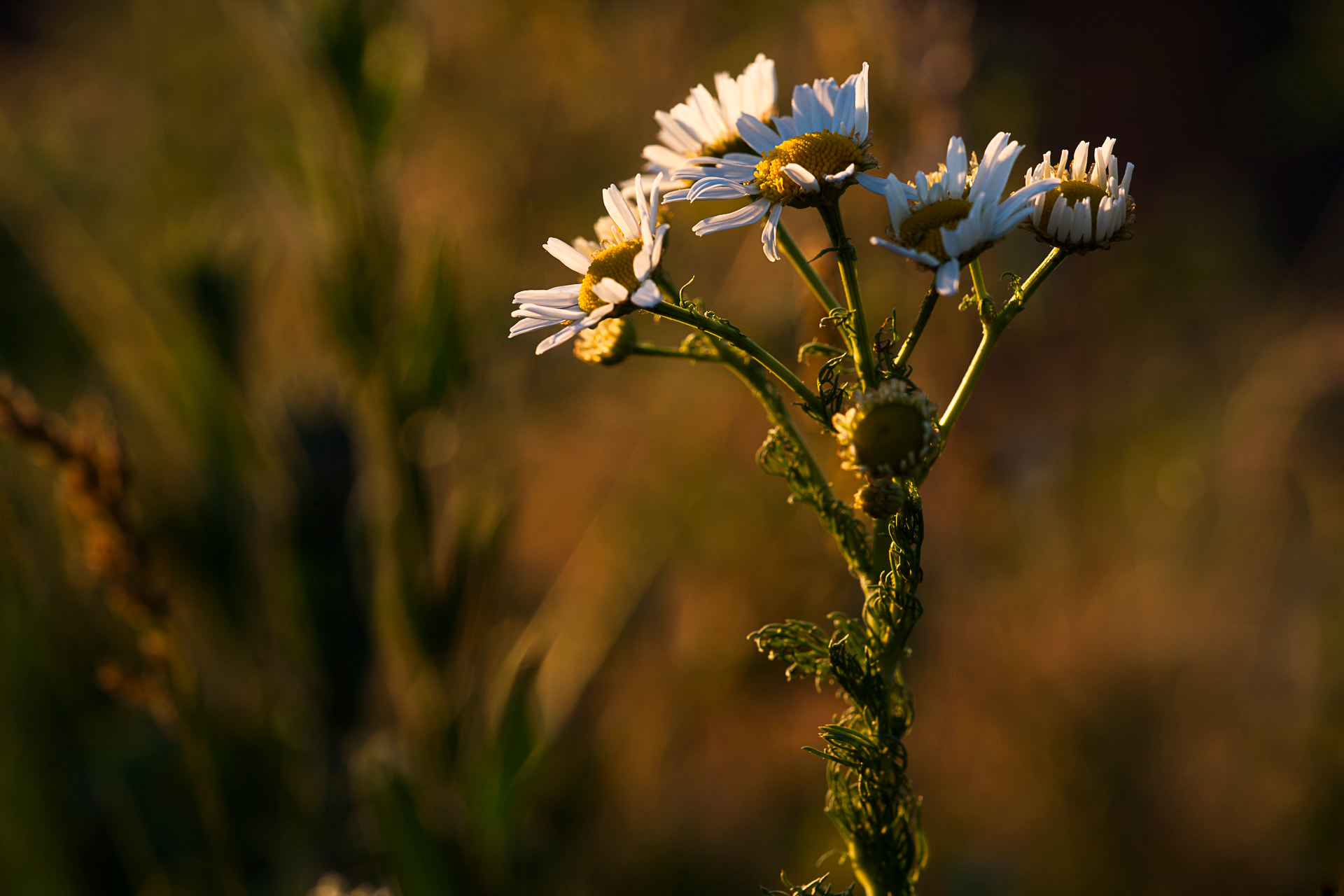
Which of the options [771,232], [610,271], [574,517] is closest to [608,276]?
[610,271]

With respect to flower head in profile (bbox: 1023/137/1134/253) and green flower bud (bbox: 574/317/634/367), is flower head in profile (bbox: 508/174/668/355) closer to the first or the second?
green flower bud (bbox: 574/317/634/367)

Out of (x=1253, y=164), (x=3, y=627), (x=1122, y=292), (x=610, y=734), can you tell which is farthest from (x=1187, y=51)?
(x=3, y=627)

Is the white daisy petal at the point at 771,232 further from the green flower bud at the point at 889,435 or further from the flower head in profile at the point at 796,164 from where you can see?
the green flower bud at the point at 889,435

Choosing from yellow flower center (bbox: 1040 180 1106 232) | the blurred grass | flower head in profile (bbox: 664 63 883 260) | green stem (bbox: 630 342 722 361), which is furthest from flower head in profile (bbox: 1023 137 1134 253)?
the blurred grass

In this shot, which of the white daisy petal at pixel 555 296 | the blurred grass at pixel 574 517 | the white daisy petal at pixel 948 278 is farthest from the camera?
the blurred grass at pixel 574 517

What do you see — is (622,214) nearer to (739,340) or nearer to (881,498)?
(739,340)

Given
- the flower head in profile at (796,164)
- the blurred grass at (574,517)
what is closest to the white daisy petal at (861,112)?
the flower head in profile at (796,164)
